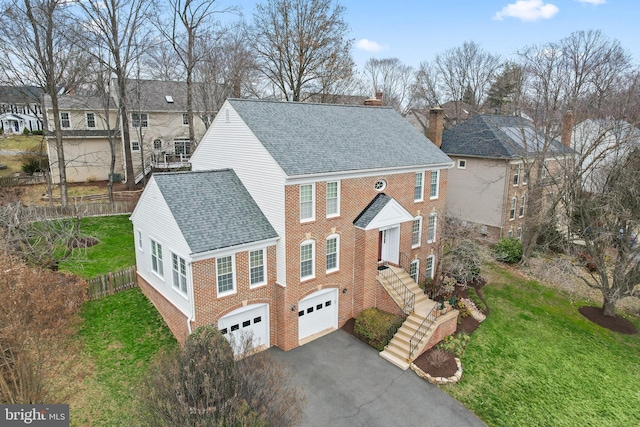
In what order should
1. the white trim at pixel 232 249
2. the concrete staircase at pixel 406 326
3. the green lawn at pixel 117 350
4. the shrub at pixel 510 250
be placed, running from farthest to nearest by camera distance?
the shrub at pixel 510 250, the concrete staircase at pixel 406 326, the white trim at pixel 232 249, the green lawn at pixel 117 350

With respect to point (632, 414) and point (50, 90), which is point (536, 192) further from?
point (50, 90)

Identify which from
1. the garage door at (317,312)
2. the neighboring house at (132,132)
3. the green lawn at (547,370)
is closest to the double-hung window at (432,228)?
the green lawn at (547,370)

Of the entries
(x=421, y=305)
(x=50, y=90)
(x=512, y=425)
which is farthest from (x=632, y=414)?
(x=50, y=90)

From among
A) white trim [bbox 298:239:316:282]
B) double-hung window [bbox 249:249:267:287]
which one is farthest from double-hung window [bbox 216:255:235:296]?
white trim [bbox 298:239:316:282]

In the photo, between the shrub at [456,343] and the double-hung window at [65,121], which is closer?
the shrub at [456,343]

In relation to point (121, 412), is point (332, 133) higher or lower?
higher

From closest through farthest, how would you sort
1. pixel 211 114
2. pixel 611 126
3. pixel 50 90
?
1. pixel 611 126
2. pixel 50 90
3. pixel 211 114

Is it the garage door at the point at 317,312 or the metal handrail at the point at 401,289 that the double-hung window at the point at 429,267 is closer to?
the metal handrail at the point at 401,289

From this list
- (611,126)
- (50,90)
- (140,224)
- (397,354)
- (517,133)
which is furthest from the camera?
(517,133)
